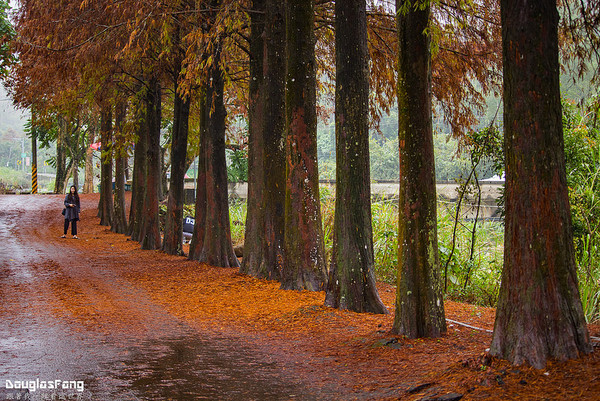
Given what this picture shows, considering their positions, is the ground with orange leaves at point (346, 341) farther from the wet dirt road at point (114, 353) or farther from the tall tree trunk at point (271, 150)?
the tall tree trunk at point (271, 150)

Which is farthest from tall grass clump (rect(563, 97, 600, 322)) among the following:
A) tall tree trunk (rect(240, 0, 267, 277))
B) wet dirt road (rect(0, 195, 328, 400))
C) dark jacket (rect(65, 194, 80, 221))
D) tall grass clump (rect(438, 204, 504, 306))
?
dark jacket (rect(65, 194, 80, 221))

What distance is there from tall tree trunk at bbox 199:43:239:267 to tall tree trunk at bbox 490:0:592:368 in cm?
1009

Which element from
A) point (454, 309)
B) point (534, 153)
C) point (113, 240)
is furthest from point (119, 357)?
point (113, 240)

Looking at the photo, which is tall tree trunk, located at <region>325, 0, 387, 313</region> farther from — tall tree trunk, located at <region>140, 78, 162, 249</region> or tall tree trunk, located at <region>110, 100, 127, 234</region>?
tall tree trunk, located at <region>110, 100, 127, 234</region>

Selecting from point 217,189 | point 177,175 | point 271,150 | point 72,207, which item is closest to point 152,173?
point 177,175

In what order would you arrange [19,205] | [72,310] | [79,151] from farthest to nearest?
[79,151]
[19,205]
[72,310]

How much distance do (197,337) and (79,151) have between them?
36533mm

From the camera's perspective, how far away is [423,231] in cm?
686

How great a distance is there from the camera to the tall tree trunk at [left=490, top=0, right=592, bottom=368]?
5027 mm

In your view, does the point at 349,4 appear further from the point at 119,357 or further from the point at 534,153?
the point at 119,357

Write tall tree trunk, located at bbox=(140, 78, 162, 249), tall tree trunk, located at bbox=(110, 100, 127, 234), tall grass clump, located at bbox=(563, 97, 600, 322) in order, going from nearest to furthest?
tall grass clump, located at bbox=(563, 97, 600, 322), tall tree trunk, located at bbox=(140, 78, 162, 249), tall tree trunk, located at bbox=(110, 100, 127, 234)

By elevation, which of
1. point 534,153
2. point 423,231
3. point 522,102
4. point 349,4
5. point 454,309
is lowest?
point 454,309

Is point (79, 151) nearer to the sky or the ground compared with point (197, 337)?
nearer to the sky

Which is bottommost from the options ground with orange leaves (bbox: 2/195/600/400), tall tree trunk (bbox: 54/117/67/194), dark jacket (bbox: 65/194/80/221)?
ground with orange leaves (bbox: 2/195/600/400)
